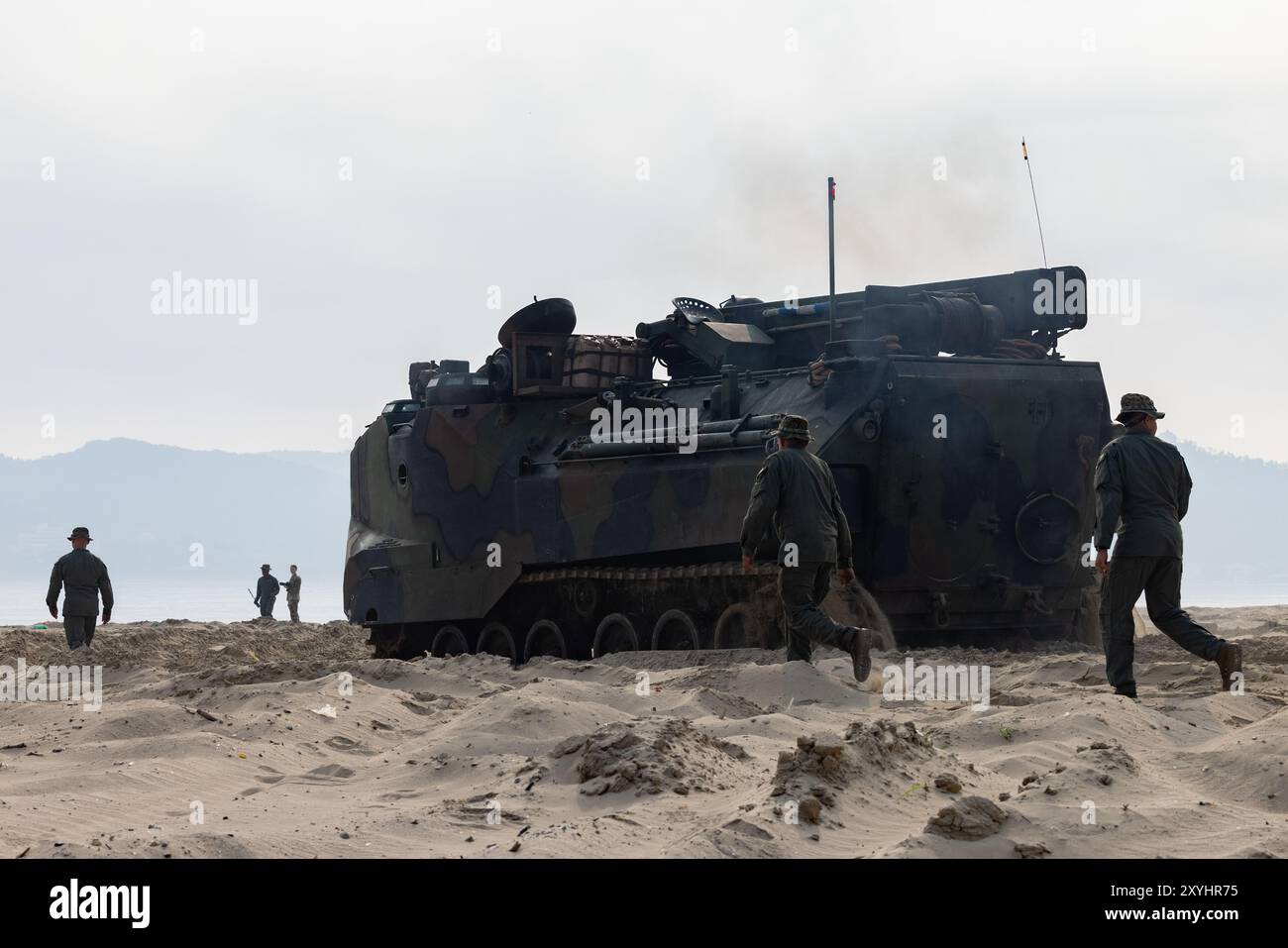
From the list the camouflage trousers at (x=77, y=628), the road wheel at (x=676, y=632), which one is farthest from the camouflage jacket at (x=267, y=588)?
the road wheel at (x=676, y=632)

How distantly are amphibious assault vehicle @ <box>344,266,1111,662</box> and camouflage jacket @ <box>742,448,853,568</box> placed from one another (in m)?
1.89

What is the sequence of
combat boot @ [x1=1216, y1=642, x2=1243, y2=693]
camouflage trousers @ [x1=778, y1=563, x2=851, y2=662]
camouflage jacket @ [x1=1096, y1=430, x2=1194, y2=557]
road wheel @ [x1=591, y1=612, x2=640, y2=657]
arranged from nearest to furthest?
combat boot @ [x1=1216, y1=642, x2=1243, y2=693] < camouflage jacket @ [x1=1096, y1=430, x2=1194, y2=557] < camouflage trousers @ [x1=778, y1=563, x2=851, y2=662] < road wheel @ [x1=591, y1=612, x2=640, y2=657]

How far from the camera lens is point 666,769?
6.98 meters

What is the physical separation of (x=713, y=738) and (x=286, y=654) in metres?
13.6

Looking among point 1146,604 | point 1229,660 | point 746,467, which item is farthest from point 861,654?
point 746,467

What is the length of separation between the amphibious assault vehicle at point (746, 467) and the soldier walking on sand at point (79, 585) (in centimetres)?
310

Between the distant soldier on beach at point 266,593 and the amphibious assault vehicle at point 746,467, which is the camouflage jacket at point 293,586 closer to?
the distant soldier on beach at point 266,593

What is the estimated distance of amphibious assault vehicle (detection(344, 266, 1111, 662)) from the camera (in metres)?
13.4

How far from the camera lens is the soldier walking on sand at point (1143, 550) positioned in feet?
31.7

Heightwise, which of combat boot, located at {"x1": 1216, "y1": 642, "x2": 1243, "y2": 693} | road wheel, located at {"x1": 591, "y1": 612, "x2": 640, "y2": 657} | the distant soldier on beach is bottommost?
the distant soldier on beach

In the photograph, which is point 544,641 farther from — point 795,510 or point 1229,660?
point 1229,660

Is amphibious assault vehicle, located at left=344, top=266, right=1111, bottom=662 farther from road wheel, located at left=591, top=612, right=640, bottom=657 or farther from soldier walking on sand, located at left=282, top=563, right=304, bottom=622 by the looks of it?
soldier walking on sand, located at left=282, top=563, right=304, bottom=622

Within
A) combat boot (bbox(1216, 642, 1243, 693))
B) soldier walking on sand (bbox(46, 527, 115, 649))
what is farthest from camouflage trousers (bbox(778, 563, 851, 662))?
soldier walking on sand (bbox(46, 527, 115, 649))
